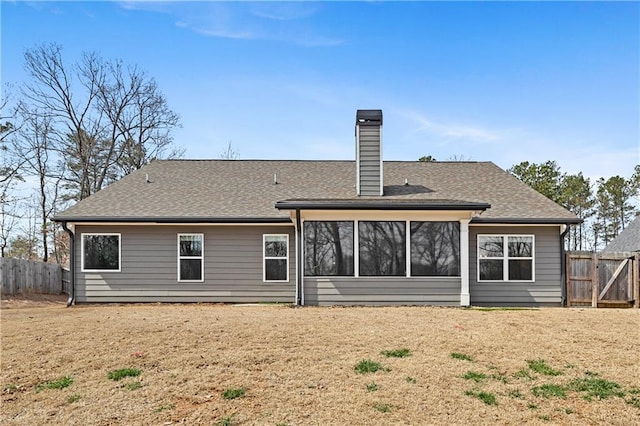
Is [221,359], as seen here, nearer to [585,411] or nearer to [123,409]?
[123,409]

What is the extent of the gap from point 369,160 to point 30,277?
1262cm

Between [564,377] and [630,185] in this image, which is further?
[630,185]

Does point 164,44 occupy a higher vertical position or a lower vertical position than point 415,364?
higher

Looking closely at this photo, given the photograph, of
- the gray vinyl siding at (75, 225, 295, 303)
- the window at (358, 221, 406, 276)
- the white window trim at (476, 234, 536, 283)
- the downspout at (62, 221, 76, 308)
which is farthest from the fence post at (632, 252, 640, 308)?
the downspout at (62, 221, 76, 308)

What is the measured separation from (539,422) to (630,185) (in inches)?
1402

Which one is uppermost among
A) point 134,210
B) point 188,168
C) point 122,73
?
point 122,73

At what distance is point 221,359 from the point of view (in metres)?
6.41

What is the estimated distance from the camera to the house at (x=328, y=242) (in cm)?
1191

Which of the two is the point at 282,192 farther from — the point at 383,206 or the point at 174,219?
the point at 383,206

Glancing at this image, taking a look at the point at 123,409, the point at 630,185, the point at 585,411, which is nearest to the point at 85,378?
the point at 123,409

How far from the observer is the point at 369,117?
13891mm

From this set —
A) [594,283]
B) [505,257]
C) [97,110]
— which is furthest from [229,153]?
[594,283]

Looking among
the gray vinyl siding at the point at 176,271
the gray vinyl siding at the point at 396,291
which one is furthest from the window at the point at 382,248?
the gray vinyl siding at the point at 176,271

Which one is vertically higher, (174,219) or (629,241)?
(174,219)
